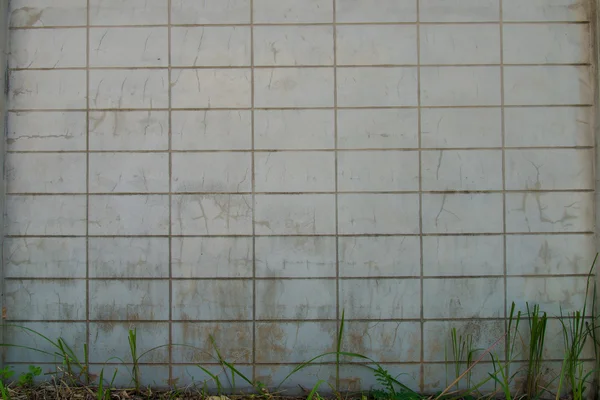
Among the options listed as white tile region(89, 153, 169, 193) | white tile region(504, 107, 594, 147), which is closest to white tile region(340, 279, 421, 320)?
white tile region(504, 107, 594, 147)

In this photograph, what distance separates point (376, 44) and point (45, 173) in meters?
1.68

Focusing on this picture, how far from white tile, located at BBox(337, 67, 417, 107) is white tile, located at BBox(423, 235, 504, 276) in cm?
67

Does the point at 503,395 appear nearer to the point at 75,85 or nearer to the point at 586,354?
the point at 586,354

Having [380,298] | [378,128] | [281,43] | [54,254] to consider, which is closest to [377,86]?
[378,128]

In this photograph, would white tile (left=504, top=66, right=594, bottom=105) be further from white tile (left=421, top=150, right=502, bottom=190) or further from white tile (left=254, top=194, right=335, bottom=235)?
white tile (left=254, top=194, right=335, bottom=235)

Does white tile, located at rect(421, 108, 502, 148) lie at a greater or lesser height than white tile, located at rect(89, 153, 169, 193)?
greater

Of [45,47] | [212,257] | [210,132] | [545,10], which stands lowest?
[212,257]

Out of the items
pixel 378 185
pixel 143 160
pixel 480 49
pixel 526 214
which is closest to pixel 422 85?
pixel 480 49

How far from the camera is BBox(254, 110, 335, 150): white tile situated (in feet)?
7.80

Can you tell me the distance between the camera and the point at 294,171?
238 cm

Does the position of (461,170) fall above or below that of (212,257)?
above

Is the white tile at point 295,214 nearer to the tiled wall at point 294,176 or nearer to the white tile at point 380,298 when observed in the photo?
the tiled wall at point 294,176

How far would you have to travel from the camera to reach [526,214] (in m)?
2.37

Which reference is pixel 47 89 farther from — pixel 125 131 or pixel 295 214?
pixel 295 214
